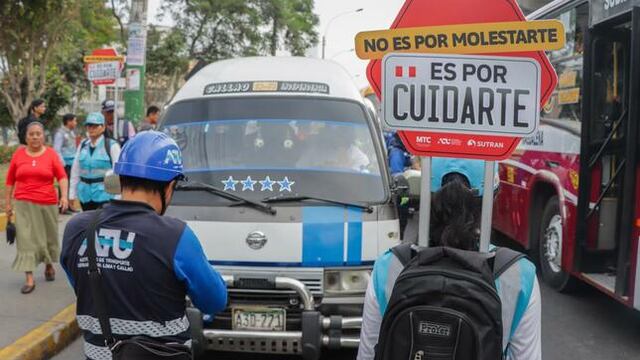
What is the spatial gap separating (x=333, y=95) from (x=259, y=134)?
700mm

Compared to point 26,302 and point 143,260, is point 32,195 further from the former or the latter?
point 143,260

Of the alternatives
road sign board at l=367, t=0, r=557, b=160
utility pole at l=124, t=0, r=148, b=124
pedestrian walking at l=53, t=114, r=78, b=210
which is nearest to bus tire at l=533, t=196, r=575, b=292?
road sign board at l=367, t=0, r=557, b=160

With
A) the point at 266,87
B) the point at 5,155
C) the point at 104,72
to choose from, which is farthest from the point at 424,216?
the point at 5,155

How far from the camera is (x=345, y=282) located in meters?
4.77

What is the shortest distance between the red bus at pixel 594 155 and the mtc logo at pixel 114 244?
438 centimetres

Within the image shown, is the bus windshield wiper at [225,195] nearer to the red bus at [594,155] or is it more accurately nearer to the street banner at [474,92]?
the street banner at [474,92]

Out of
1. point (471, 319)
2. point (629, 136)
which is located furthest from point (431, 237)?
point (629, 136)

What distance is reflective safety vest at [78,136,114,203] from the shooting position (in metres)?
7.12

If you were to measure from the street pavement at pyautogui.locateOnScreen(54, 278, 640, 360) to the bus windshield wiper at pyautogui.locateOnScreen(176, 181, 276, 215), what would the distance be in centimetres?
125

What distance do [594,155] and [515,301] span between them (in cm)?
506

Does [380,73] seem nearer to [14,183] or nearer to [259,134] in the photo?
[259,134]

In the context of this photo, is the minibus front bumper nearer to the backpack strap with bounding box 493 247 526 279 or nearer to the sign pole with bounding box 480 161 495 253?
the sign pole with bounding box 480 161 495 253

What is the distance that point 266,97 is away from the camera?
5.75 meters

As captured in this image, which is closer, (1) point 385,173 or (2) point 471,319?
(2) point 471,319
